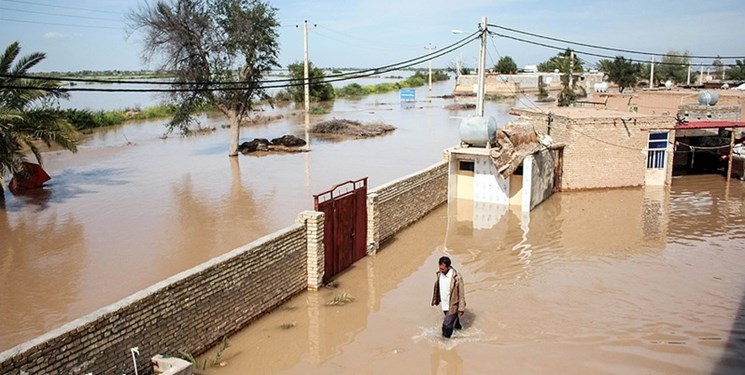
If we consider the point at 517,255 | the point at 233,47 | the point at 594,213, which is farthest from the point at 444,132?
the point at 517,255

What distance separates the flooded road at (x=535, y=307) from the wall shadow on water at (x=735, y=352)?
0.09ft

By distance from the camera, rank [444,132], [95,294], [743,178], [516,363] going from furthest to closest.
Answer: [444,132]
[743,178]
[95,294]
[516,363]

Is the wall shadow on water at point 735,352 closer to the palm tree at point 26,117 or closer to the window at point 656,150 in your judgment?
the window at point 656,150

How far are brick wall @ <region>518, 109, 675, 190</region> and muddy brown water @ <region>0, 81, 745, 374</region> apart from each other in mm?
706

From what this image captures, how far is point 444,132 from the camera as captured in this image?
120 ft

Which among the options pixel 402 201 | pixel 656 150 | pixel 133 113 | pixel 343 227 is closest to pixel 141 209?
pixel 402 201

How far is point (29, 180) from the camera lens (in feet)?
63.5

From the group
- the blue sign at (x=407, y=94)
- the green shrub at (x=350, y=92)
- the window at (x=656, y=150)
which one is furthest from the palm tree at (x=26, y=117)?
the green shrub at (x=350, y=92)

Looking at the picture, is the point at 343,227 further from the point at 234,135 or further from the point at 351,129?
the point at 351,129

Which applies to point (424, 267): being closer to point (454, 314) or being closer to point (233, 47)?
point (454, 314)

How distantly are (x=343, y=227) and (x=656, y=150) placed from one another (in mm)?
12941

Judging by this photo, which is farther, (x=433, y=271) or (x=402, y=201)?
(x=402, y=201)

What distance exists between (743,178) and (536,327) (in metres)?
16.0

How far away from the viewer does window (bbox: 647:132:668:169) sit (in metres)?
19.0
